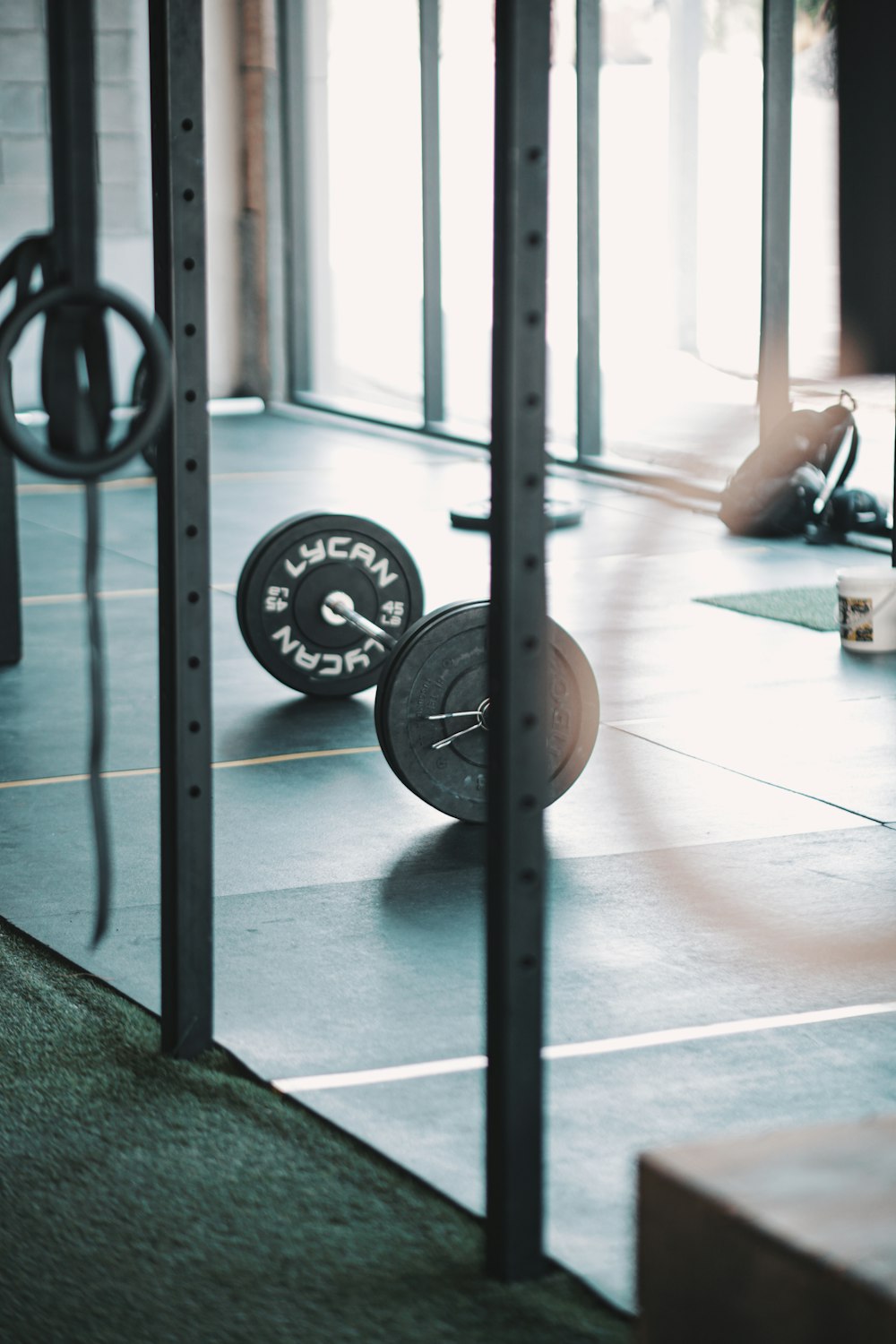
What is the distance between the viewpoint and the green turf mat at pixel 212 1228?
6.41ft

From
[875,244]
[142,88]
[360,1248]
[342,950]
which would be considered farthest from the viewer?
[142,88]

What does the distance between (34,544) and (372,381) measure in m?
4.58

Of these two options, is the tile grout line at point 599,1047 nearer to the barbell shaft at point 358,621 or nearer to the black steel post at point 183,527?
the black steel post at point 183,527

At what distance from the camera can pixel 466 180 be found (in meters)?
9.96

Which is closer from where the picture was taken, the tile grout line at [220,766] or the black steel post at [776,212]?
the tile grout line at [220,766]

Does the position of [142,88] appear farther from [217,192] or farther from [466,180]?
[466,180]

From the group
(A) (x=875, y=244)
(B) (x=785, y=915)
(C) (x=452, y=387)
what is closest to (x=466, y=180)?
(C) (x=452, y=387)

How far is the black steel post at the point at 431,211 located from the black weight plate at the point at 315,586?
5492mm

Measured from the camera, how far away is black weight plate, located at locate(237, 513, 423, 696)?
4.64 meters

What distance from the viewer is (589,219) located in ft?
28.2

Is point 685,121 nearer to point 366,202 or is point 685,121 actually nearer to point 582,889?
point 366,202

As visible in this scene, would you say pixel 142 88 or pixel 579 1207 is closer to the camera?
pixel 579 1207

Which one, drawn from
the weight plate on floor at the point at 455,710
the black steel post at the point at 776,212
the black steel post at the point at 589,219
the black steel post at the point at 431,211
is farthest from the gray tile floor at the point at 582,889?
the black steel post at the point at 431,211

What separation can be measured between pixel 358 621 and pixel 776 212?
3.82 m
